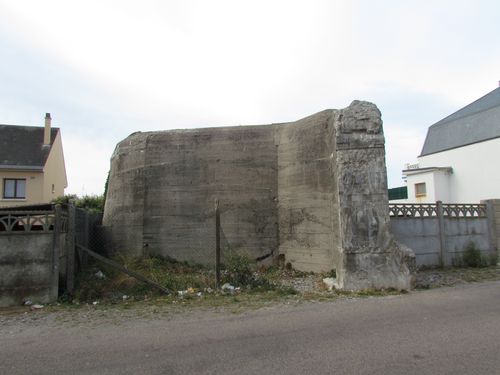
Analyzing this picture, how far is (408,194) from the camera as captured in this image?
90.2 ft

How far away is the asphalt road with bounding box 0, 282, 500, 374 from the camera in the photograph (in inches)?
152

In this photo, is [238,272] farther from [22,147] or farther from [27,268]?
[22,147]

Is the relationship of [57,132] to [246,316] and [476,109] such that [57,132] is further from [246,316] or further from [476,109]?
[476,109]

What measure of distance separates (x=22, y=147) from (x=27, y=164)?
206 centimetres

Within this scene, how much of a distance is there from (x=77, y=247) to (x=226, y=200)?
→ 3.89m

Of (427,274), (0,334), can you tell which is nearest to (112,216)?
(0,334)

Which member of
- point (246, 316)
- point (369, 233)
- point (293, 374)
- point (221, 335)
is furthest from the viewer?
point (369, 233)

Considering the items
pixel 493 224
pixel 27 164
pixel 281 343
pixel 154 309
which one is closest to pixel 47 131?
pixel 27 164

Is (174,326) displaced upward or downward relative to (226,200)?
downward

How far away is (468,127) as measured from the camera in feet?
88.3

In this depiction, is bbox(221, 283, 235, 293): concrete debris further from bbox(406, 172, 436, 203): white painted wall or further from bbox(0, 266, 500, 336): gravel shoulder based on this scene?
bbox(406, 172, 436, 203): white painted wall

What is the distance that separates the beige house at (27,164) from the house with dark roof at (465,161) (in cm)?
2509

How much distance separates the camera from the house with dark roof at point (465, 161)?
79.2 ft

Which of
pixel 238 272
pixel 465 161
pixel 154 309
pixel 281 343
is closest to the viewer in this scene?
pixel 281 343
